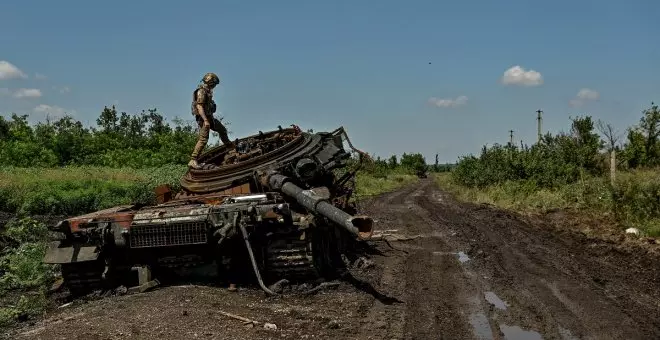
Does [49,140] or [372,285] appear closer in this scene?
[372,285]

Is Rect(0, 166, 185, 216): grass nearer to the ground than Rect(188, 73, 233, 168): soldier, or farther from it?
nearer to the ground

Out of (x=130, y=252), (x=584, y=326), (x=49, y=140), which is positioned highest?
(x=49, y=140)

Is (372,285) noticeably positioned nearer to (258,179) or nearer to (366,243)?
(258,179)

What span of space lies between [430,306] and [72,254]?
4311mm

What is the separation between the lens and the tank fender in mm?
7945

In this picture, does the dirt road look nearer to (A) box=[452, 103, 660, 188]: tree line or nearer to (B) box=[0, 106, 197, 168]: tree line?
(A) box=[452, 103, 660, 188]: tree line

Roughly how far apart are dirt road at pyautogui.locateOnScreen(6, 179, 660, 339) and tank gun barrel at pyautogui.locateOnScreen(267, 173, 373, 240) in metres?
0.93

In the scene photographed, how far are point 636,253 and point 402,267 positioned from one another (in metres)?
4.05

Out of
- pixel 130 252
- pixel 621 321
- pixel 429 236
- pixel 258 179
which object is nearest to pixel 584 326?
pixel 621 321

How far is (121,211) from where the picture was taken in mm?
8508

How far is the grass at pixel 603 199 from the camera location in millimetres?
13656

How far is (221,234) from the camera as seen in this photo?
7574 mm

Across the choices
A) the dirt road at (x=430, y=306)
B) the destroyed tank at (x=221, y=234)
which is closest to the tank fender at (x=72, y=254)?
the destroyed tank at (x=221, y=234)

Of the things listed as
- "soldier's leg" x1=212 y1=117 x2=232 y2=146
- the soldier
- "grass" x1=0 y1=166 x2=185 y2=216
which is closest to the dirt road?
the soldier
